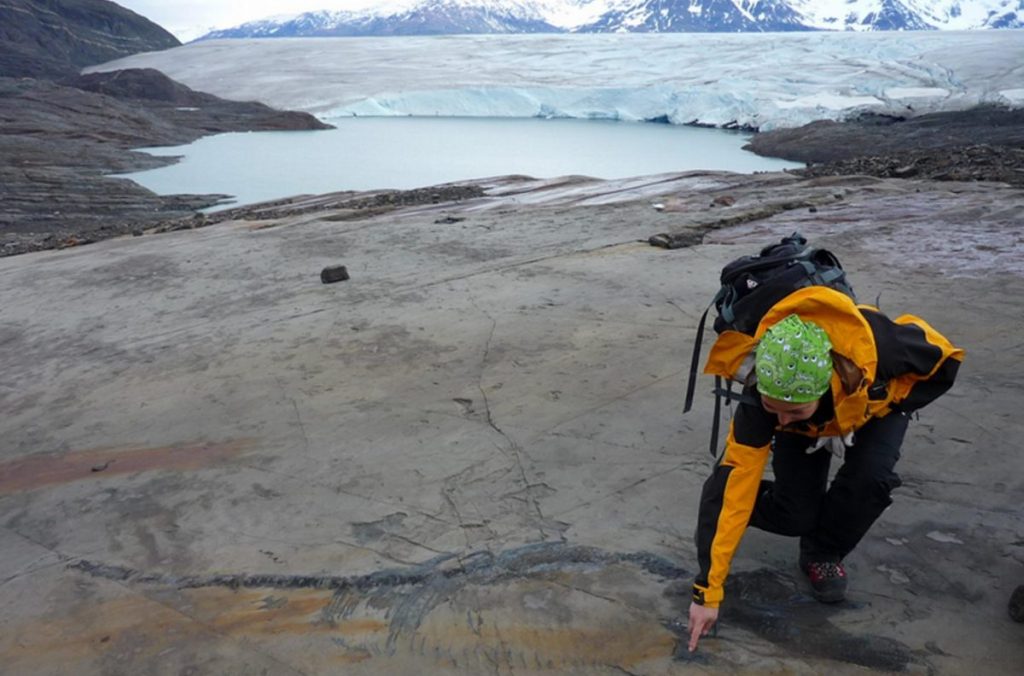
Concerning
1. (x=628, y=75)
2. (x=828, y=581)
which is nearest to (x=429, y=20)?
(x=628, y=75)

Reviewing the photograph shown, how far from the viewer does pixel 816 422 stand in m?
1.82

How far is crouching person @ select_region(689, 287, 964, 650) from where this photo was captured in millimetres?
1675

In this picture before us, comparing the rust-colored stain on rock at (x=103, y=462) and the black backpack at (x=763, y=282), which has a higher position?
the black backpack at (x=763, y=282)

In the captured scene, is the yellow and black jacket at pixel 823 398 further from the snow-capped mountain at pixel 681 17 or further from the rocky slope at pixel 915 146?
the snow-capped mountain at pixel 681 17

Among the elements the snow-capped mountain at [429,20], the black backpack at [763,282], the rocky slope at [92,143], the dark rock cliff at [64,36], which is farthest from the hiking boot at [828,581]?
the snow-capped mountain at [429,20]

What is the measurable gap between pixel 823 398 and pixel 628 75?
100ft

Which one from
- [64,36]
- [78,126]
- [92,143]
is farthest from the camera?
[64,36]

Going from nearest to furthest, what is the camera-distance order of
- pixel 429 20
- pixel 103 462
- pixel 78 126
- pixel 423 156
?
1. pixel 103 462
2. pixel 78 126
3. pixel 423 156
4. pixel 429 20

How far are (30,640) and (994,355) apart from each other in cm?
342

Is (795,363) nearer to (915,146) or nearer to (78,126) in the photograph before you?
(915,146)

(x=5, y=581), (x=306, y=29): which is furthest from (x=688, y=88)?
(x=306, y=29)

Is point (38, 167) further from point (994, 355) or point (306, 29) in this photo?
point (306, 29)

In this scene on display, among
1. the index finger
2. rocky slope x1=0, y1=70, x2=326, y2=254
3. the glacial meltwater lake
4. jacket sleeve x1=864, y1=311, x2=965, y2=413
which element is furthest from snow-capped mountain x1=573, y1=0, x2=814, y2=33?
the index finger

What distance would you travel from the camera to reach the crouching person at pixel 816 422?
1675mm
